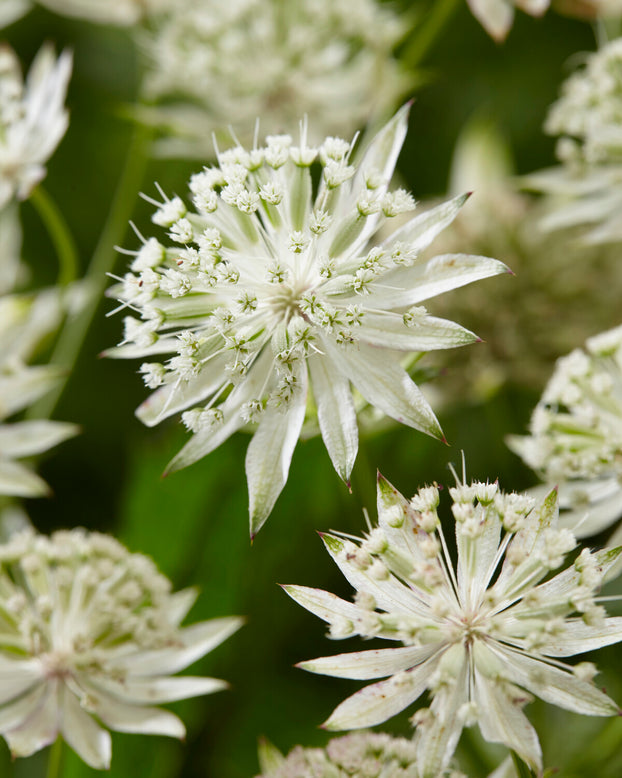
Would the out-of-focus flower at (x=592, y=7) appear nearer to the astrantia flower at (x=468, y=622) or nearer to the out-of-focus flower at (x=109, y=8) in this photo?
the out-of-focus flower at (x=109, y=8)

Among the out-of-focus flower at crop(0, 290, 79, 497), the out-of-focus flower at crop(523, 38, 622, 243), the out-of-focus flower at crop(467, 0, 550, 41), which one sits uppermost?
the out-of-focus flower at crop(467, 0, 550, 41)

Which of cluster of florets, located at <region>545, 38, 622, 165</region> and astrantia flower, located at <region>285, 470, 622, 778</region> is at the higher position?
cluster of florets, located at <region>545, 38, 622, 165</region>

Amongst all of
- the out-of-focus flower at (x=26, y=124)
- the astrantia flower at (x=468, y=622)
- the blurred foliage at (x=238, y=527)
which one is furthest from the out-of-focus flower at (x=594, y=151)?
the out-of-focus flower at (x=26, y=124)

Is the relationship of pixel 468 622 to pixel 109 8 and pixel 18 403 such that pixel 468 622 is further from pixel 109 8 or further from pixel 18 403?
pixel 109 8

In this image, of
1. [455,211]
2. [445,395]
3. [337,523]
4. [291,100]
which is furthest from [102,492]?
[455,211]

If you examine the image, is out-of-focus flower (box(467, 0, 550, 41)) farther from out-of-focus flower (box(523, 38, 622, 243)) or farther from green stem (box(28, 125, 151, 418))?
green stem (box(28, 125, 151, 418))

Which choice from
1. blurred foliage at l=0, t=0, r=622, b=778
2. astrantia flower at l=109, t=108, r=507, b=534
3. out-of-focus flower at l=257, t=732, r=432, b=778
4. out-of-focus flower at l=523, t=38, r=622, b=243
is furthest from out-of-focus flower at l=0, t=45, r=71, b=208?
out-of-focus flower at l=257, t=732, r=432, b=778

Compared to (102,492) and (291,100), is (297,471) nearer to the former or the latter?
(102,492)
